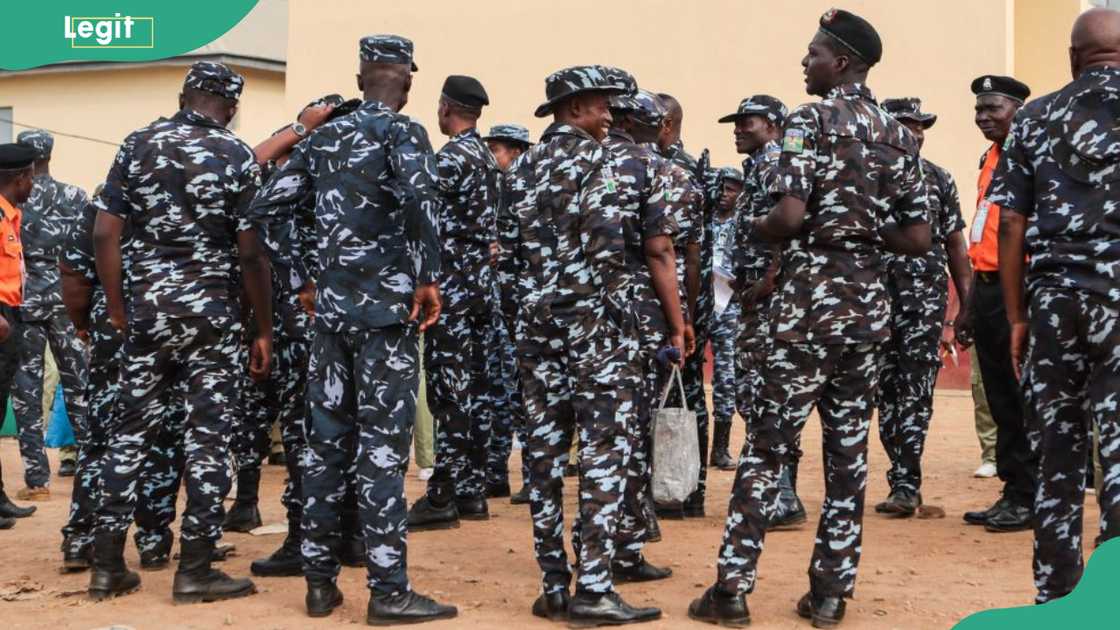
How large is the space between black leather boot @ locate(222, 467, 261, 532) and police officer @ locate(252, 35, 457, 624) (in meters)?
2.14

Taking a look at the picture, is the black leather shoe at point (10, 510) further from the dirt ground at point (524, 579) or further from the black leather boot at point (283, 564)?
the black leather boot at point (283, 564)

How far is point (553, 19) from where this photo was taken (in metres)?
18.0

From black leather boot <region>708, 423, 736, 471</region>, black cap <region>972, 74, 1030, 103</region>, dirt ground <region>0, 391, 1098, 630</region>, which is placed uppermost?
black cap <region>972, 74, 1030, 103</region>

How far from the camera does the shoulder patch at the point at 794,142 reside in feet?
16.9

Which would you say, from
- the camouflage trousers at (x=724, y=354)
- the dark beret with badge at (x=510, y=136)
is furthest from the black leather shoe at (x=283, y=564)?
the camouflage trousers at (x=724, y=354)

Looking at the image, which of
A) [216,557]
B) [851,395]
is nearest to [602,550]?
[851,395]

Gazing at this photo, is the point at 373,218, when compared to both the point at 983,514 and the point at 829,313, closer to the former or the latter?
the point at 829,313

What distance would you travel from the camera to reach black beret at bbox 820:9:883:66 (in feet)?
17.3

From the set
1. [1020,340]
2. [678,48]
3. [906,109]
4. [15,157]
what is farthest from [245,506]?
[678,48]

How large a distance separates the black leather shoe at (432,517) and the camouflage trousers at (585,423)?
2.12 m

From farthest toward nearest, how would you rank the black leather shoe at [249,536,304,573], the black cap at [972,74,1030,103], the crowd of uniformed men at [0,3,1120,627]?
the black cap at [972,74,1030,103]
the black leather shoe at [249,536,304,573]
the crowd of uniformed men at [0,3,1120,627]

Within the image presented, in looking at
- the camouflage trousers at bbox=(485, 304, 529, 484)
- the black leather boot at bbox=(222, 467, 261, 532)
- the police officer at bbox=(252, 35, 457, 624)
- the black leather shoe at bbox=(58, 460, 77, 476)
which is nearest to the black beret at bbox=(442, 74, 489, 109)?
the camouflage trousers at bbox=(485, 304, 529, 484)

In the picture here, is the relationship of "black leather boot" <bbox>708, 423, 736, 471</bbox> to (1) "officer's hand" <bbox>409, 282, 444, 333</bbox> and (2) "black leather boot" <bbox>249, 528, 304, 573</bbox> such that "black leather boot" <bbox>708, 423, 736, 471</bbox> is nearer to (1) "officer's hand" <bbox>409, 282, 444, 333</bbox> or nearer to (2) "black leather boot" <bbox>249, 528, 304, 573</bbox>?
(2) "black leather boot" <bbox>249, 528, 304, 573</bbox>

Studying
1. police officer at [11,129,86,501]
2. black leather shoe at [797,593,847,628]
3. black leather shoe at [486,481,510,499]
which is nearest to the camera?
black leather shoe at [797,593,847,628]
